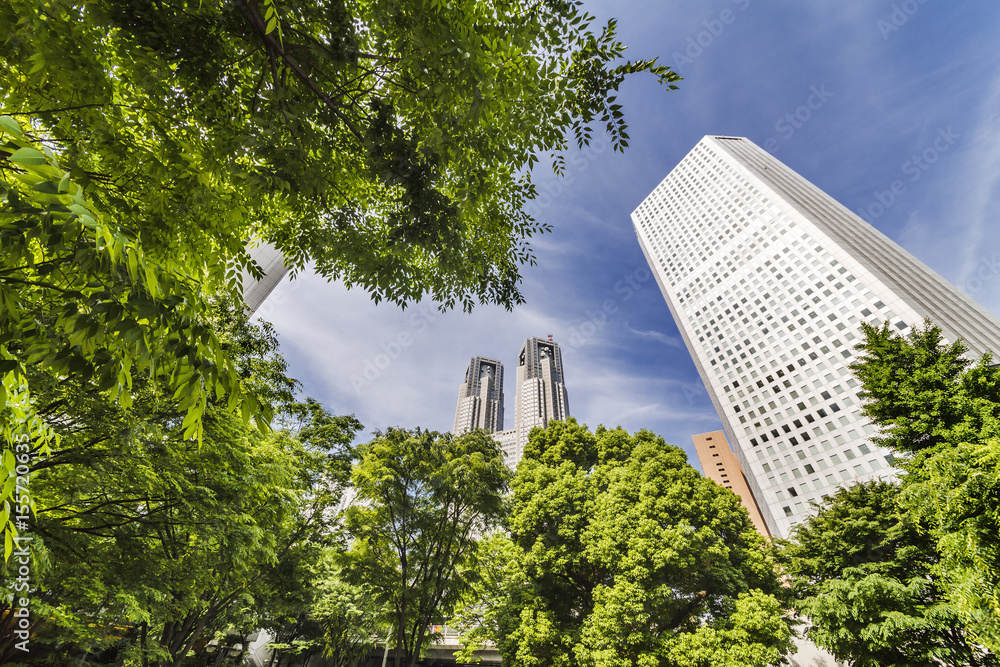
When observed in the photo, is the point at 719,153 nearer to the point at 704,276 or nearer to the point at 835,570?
the point at 704,276

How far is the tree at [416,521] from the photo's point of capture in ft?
41.0

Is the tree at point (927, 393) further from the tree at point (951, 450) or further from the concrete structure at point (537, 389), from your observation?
the concrete structure at point (537, 389)

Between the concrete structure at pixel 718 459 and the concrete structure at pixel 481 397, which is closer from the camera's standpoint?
the concrete structure at pixel 718 459

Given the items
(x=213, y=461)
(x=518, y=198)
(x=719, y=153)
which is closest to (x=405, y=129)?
(x=518, y=198)

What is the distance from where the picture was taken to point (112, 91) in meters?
3.23

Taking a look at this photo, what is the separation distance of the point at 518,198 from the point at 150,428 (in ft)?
21.1

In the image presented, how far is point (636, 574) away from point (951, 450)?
8.38 m

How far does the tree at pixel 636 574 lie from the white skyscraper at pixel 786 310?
3517 cm

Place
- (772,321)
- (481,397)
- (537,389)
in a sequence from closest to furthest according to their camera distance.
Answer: (772,321)
(537,389)
(481,397)

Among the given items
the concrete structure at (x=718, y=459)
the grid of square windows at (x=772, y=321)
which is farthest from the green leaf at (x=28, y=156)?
the concrete structure at (x=718, y=459)

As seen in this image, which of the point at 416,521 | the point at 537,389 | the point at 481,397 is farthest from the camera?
the point at 481,397

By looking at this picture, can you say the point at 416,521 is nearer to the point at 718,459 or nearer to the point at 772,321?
the point at 772,321

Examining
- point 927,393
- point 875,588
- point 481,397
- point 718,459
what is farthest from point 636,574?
point 481,397

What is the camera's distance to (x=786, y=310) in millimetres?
52281
